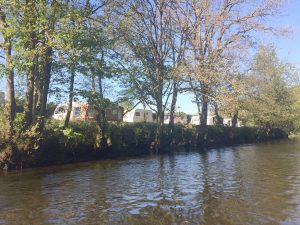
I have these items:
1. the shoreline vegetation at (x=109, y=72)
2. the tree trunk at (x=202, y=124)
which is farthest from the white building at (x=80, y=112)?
the tree trunk at (x=202, y=124)

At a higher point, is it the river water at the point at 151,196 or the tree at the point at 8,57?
the tree at the point at 8,57

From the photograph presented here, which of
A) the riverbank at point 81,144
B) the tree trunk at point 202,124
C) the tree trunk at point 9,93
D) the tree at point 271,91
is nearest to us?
the tree trunk at point 9,93

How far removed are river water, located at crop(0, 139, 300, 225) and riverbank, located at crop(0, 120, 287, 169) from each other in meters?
1.30

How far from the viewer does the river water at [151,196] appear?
8883 mm

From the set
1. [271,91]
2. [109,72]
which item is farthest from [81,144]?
[271,91]

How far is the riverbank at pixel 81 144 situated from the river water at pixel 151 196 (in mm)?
1299

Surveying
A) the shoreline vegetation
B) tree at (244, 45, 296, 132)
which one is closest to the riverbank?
the shoreline vegetation

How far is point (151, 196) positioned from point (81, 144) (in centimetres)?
1157

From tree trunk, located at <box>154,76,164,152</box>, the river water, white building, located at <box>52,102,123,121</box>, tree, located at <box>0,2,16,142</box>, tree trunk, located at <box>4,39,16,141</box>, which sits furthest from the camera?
tree trunk, located at <box>154,76,164,152</box>

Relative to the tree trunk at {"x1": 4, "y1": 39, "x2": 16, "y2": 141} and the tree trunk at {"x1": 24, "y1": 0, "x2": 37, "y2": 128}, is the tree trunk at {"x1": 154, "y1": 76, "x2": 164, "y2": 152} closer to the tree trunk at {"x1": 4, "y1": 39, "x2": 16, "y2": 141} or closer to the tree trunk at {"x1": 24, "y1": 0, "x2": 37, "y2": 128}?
the tree trunk at {"x1": 24, "y1": 0, "x2": 37, "y2": 128}

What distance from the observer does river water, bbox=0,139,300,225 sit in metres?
8.88

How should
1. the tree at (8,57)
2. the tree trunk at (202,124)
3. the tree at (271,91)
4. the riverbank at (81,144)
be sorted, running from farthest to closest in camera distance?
the tree at (271,91), the tree trunk at (202,124), the riverbank at (81,144), the tree at (8,57)

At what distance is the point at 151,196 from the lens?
1138cm

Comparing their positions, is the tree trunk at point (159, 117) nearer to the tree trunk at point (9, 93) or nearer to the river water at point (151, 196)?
the river water at point (151, 196)
